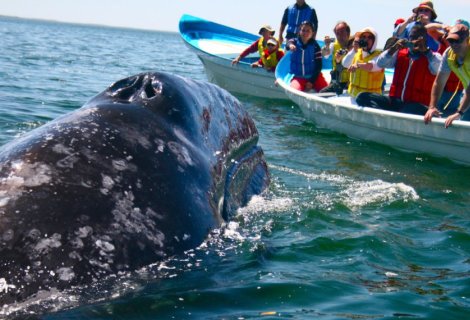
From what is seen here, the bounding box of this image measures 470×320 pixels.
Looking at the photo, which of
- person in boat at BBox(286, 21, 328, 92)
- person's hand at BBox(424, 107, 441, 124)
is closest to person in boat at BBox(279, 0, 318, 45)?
person in boat at BBox(286, 21, 328, 92)

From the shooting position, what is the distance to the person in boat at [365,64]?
43.5ft

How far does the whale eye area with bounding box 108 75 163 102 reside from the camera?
4.77 m

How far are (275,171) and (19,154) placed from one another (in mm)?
5982

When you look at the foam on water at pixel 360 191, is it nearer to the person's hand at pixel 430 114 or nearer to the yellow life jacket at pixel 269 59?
the person's hand at pixel 430 114

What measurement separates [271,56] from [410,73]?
7930 mm

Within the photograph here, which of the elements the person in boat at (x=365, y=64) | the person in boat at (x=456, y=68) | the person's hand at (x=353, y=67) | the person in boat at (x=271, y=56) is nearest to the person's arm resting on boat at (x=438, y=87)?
the person in boat at (x=456, y=68)

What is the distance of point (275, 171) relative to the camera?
31.4 feet

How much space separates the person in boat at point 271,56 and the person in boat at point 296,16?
0.89 m

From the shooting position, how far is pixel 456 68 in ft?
35.4

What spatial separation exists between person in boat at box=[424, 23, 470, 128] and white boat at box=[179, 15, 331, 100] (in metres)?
8.44

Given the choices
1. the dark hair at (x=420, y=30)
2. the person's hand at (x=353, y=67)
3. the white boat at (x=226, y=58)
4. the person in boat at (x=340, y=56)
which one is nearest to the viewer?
the dark hair at (x=420, y=30)

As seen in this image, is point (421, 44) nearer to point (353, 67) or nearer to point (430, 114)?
point (430, 114)

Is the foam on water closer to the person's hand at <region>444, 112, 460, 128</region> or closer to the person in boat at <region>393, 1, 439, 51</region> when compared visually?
the person's hand at <region>444, 112, 460, 128</region>

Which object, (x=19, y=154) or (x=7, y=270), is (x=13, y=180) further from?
(x=7, y=270)
